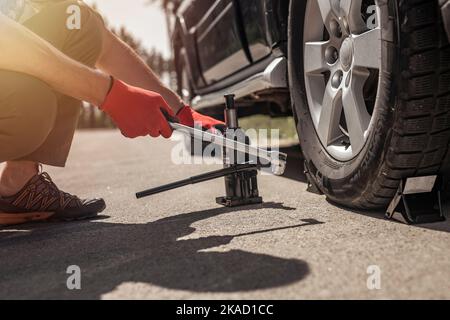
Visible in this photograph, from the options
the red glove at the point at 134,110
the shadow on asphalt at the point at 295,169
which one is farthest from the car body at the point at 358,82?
the red glove at the point at 134,110

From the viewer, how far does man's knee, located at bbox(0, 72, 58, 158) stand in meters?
1.72

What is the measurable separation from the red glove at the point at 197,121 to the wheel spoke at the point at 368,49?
2.18 ft

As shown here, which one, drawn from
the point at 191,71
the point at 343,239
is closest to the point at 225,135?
the point at 343,239

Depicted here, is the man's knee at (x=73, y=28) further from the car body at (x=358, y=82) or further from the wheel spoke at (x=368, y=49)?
the wheel spoke at (x=368, y=49)

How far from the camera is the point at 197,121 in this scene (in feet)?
7.01

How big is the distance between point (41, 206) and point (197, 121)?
2.53 feet

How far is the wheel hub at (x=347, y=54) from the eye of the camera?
177 centimetres

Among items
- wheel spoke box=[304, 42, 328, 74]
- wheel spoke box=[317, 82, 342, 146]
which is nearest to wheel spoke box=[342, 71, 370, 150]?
wheel spoke box=[317, 82, 342, 146]

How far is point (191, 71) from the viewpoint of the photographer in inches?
172

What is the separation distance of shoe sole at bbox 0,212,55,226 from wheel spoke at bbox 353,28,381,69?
56.4 inches

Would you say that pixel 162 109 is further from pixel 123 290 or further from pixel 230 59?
pixel 230 59

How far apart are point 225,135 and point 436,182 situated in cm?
85

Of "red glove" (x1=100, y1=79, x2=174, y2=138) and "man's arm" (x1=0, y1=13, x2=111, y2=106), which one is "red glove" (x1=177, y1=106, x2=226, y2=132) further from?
"man's arm" (x1=0, y1=13, x2=111, y2=106)

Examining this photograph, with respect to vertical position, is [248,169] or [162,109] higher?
[162,109]
